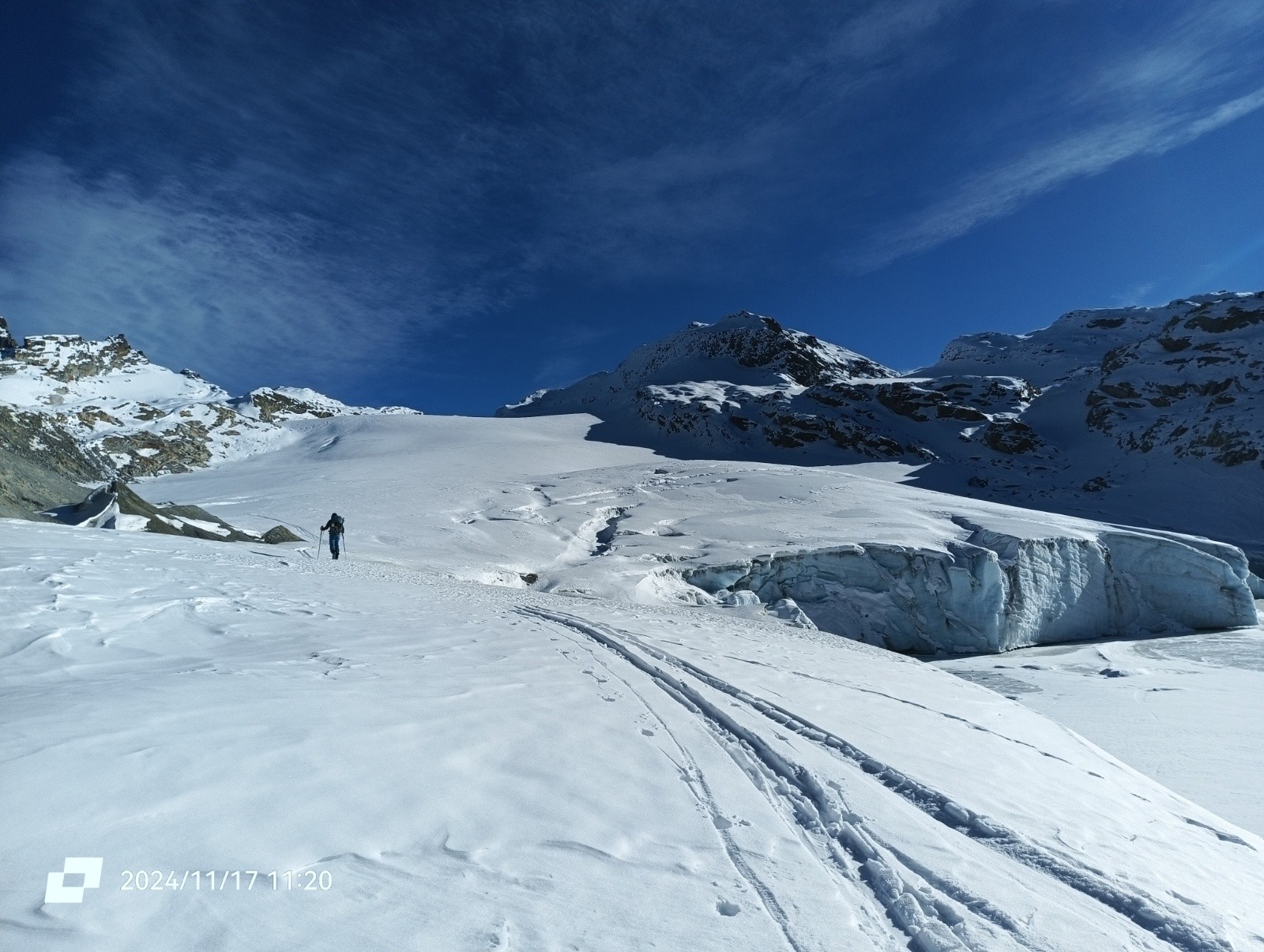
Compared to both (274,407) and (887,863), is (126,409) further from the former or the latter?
(887,863)

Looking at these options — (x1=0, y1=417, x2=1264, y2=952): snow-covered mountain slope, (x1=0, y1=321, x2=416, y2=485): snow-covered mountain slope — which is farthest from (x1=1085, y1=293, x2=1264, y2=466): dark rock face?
(x1=0, y1=321, x2=416, y2=485): snow-covered mountain slope

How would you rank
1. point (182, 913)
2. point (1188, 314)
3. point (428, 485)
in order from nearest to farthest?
point (182, 913) → point (428, 485) → point (1188, 314)

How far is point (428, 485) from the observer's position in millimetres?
33562

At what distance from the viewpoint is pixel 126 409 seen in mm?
65812

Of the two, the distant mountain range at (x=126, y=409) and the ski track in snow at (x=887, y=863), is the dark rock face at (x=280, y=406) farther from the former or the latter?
the ski track in snow at (x=887, y=863)

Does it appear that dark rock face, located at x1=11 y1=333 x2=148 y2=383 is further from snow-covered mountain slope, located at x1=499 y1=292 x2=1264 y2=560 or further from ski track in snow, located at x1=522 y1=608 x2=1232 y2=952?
ski track in snow, located at x1=522 y1=608 x2=1232 y2=952

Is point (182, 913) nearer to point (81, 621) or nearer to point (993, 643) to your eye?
point (81, 621)

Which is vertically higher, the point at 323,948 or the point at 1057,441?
the point at 1057,441

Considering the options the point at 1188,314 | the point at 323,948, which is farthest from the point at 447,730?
the point at 1188,314

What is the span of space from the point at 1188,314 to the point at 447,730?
10185cm

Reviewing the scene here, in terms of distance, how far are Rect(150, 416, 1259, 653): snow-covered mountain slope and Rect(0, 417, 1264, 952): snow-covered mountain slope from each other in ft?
30.1

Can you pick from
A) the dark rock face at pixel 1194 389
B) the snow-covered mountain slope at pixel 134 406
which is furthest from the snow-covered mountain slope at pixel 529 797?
the dark rock face at pixel 1194 389

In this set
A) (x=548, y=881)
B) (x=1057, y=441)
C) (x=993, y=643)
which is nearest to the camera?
(x=548, y=881)

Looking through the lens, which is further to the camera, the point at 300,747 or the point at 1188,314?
the point at 1188,314
